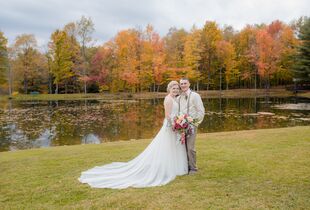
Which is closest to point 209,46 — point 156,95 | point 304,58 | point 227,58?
point 227,58

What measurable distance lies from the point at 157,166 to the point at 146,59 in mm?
42909

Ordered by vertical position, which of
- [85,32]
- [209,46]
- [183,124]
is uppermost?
[85,32]

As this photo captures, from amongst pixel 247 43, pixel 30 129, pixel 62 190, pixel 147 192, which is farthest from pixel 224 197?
pixel 247 43

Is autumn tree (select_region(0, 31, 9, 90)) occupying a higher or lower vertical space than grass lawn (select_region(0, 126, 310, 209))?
higher

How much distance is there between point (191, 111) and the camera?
679cm

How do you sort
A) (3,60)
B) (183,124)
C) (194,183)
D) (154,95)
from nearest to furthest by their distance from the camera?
(194,183) → (183,124) → (154,95) → (3,60)

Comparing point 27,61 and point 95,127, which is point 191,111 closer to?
point 95,127

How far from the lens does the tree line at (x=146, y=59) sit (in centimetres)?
4825

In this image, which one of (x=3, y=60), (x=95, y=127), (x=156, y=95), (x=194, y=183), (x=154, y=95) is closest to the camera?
(x=194, y=183)

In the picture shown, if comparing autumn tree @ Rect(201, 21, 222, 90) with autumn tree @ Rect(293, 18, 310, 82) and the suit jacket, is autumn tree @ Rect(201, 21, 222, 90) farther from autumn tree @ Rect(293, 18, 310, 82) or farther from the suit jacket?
the suit jacket

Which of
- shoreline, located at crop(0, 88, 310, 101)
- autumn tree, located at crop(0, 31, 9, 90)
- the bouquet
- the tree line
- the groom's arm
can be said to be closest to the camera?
the bouquet

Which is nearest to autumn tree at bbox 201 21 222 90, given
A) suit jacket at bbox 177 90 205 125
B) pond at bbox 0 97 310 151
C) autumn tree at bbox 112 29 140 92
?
autumn tree at bbox 112 29 140 92

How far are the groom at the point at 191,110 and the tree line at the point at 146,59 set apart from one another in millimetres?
41467

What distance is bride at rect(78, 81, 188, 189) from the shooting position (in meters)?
6.34
